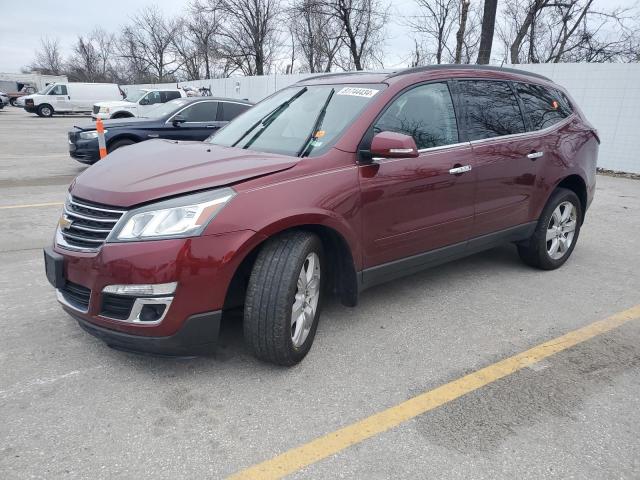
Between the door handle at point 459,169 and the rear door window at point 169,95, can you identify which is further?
the rear door window at point 169,95

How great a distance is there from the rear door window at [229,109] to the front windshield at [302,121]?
661cm

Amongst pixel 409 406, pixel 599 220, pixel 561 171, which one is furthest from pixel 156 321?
pixel 599 220

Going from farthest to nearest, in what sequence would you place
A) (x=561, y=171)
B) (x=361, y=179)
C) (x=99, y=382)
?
(x=561, y=171), (x=361, y=179), (x=99, y=382)

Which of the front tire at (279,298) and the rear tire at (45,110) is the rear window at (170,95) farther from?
the front tire at (279,298)

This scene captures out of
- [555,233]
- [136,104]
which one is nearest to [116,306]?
[555,233]

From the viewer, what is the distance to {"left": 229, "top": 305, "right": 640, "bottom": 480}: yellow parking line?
2143mm

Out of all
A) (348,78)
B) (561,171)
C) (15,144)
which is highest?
(348,78)

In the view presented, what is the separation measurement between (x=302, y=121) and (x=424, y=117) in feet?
2.99

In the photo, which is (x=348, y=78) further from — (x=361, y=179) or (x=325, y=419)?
(x=325, y=419)

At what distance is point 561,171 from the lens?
4.57 metres

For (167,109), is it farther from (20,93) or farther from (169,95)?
(20,93)

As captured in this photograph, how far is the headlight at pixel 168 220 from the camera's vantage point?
246 cm

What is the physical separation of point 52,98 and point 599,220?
3208cm

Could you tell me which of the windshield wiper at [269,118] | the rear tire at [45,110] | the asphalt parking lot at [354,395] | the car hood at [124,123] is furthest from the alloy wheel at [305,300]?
the rear tire at [45,110]
